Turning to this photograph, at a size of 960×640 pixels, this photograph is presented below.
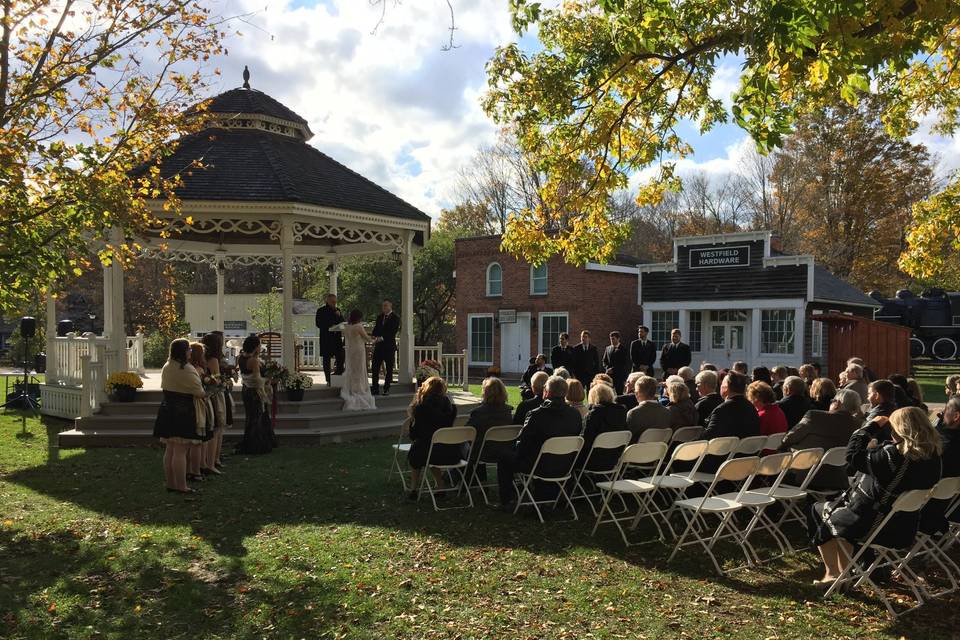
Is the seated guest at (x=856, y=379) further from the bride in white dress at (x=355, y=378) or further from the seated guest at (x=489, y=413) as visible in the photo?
the bride in white dress at (x=355, y=378)

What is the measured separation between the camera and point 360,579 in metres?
5.14

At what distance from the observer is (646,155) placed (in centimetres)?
1035

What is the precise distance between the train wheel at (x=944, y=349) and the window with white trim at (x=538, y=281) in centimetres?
1553

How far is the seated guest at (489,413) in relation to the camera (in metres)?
7.39

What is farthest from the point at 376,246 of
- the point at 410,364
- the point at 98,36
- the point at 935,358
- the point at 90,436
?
the point at 935,358

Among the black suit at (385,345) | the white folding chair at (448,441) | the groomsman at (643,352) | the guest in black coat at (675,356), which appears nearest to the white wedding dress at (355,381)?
the black suit at (385,345)

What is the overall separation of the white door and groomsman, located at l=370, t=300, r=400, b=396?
15.0 m

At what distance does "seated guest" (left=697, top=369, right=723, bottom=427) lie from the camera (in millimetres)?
7352

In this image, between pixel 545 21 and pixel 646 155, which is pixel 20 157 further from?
pixel 646 155

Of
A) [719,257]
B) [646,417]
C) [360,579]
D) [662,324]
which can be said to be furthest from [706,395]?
[662,324]

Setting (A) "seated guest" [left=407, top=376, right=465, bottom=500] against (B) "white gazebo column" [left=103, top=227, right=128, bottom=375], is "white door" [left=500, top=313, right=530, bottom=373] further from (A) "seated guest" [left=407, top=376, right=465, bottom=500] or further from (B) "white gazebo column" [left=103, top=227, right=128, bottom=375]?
(A) "seated guest" [left=407, top=376, right=465, bottom=500]

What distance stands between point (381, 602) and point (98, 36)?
7.30m

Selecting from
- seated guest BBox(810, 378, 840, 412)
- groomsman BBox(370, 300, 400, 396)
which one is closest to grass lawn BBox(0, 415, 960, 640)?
seated guest BBox(810, 378, 840, 412)

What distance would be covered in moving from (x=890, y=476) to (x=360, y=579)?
363 centimetres
